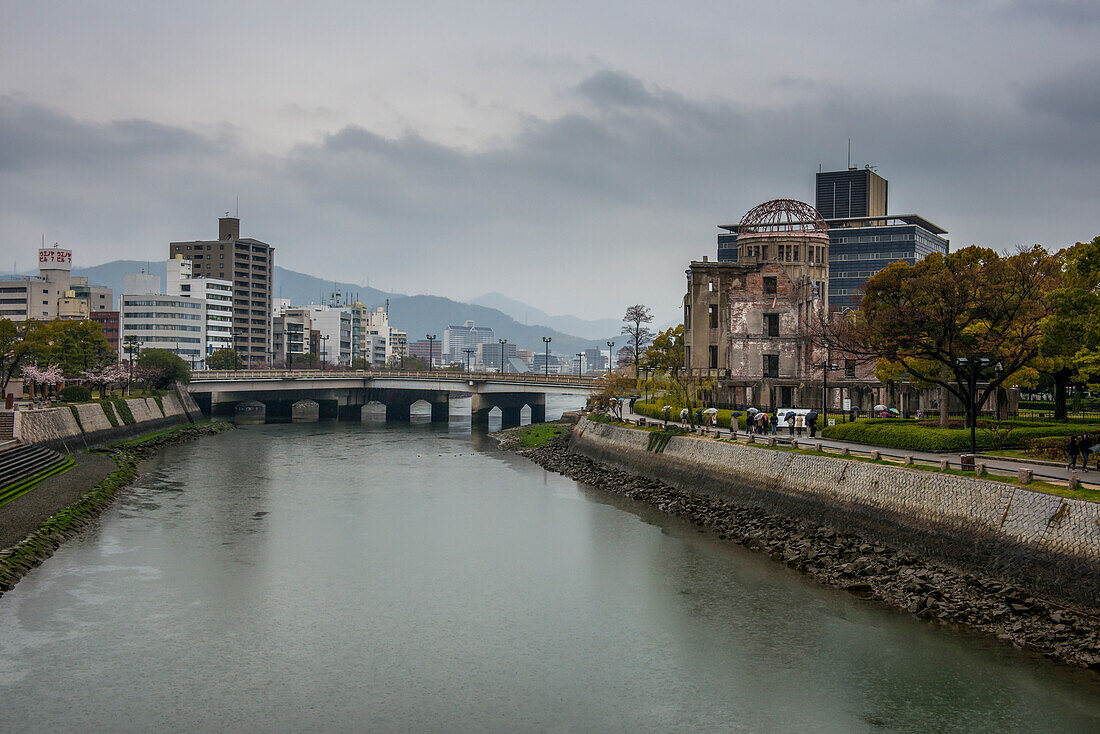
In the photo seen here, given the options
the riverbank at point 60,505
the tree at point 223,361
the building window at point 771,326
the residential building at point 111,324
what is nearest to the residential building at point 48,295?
the residential building at point 111,324

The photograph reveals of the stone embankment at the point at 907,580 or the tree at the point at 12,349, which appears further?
the tree at the point at 12,349

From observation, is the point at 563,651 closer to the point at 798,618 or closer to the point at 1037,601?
the point at 798,618

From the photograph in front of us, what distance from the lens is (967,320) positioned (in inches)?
1855

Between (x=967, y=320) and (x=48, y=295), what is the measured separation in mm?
174773

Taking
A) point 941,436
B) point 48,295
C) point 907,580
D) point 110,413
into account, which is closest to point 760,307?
point 941,436

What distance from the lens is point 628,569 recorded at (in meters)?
37.3

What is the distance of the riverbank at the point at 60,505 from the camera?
113ft

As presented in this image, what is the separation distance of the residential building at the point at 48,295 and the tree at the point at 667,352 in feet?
405

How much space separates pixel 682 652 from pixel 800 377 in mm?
51727

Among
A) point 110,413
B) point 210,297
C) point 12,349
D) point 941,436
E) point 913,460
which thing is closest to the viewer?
point 913,460

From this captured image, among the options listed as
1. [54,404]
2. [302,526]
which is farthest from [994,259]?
[54,404]

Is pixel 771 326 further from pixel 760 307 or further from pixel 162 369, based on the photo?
pixel 162 369

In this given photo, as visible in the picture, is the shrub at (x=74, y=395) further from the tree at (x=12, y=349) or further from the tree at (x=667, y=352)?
the tree at (x=667, y=352)

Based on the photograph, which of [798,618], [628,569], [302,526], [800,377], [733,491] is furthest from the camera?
[800,377]
